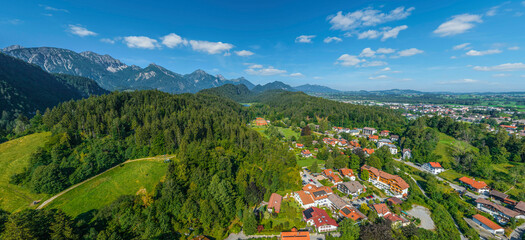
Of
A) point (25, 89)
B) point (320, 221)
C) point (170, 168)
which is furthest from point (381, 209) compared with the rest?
point (25, 89)

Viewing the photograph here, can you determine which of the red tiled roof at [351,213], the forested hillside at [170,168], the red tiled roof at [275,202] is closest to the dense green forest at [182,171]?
the forested hillside at [170,168]

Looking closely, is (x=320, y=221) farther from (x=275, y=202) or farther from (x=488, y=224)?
(x=488, y=224)

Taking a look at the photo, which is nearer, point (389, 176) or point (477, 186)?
point (477, 186)

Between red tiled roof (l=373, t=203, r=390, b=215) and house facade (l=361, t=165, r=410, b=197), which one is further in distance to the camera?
house facade (l=361, t=165, r=410, b=197)

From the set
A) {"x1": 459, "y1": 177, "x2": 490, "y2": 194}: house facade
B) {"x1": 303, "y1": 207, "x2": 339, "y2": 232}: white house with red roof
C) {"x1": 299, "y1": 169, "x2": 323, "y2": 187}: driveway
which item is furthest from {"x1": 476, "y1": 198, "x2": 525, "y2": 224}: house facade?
{"x1": 303, "y1": 207, "x2": 339, "y2": 232}: white house with red roof

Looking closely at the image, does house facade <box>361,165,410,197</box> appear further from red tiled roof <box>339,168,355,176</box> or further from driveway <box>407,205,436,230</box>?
driveway <box>407,205,436,230</box>

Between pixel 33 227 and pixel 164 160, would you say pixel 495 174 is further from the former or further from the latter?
pixel 33 227
